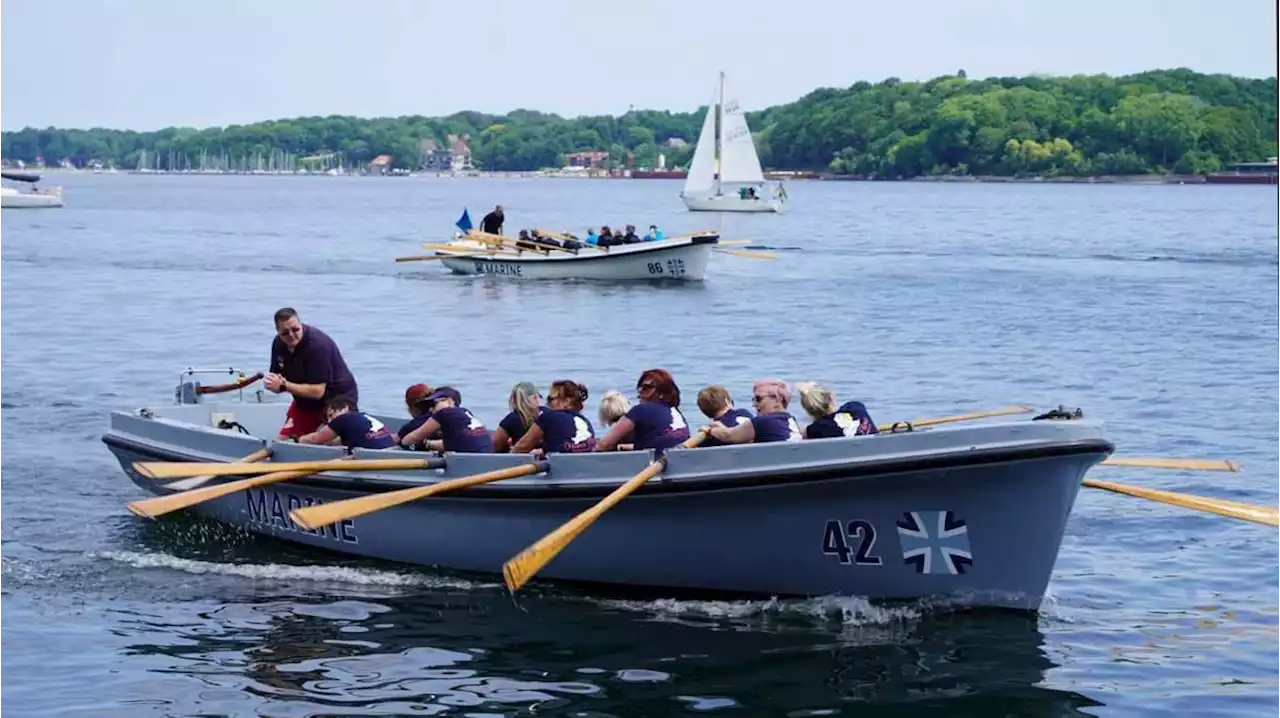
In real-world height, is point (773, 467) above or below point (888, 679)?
above

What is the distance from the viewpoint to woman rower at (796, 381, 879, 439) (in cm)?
1355

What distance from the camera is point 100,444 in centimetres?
2222

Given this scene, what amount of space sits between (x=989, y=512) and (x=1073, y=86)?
17919 cm

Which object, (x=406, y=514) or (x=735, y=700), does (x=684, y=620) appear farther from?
(x=406, y=514)

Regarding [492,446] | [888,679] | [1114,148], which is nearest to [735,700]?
[888,679]

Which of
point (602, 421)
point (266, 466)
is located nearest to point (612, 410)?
point (602, 421)

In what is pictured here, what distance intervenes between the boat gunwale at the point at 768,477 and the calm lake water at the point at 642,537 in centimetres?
87

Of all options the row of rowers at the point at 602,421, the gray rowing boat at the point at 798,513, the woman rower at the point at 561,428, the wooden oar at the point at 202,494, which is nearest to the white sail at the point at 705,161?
the row of rowers at the point at 602,421

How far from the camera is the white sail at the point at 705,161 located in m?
88.3

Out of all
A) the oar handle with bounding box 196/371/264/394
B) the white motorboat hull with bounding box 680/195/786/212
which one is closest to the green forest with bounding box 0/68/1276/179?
the white motorboat hull with bounding box 680/195/786/212

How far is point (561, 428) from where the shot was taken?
1441cm

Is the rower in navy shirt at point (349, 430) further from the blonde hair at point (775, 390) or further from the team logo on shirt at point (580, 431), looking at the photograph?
the blonde hair at point (775, 390)

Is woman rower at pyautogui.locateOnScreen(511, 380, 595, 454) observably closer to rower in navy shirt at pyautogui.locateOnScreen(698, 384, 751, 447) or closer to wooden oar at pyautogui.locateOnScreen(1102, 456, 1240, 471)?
rower in navy shirt at pyautogui.locateOnScreen(698, 384, 751, 447)

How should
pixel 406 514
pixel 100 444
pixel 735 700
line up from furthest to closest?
pixel 100 444
pixel 406 514
pixel 735 700
